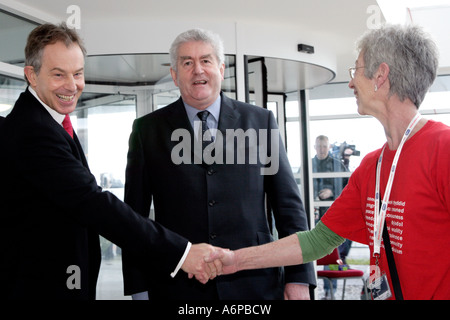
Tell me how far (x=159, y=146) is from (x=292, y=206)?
658mm

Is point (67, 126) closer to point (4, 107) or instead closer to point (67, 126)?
point (67, 126)

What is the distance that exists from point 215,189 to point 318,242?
50cm

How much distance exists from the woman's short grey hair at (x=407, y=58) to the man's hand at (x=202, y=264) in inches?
39.1

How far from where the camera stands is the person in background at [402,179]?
1523mm

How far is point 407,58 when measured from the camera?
167cm

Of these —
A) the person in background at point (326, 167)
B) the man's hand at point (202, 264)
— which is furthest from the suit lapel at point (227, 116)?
the person in background at point (326, 167)

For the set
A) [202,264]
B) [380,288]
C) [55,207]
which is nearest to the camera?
[380,288]

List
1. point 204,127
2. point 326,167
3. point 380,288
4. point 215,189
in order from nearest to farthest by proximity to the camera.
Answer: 1. point 380,288
2. point 215,189
3. point 204,127
4. point 326,167

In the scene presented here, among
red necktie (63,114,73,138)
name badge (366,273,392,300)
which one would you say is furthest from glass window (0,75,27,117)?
name badge (366,273,392,300)

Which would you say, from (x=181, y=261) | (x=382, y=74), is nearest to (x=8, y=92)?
(x=181, y=261)

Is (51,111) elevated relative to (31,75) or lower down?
lower down

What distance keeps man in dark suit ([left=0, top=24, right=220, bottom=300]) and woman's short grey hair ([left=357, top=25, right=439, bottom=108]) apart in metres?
1.04

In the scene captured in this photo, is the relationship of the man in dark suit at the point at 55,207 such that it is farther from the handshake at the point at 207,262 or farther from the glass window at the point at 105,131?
the glass window at the point at 105,131

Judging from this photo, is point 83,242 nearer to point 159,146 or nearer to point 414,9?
point 159,146
